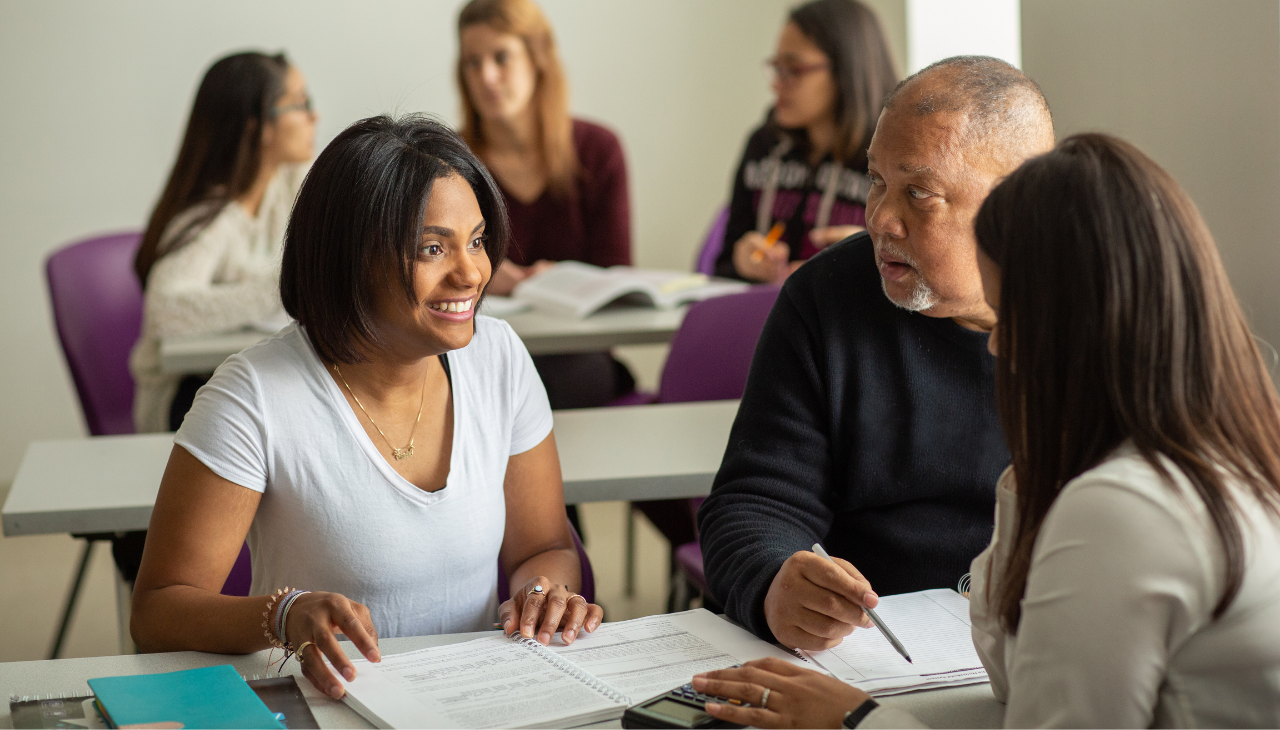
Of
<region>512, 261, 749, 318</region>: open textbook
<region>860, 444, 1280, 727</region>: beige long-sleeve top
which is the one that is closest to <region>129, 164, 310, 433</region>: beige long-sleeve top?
<region>512, 261, 749, 318</region>: open textbook

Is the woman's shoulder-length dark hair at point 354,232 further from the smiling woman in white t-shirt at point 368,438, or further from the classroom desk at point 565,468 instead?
the classroom desk at point 565,468

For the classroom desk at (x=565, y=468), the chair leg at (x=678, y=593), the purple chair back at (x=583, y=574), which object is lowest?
the chair leg at (x=678, y=593)

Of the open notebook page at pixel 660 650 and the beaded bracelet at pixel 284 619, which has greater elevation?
the beaded bracelet at pixel 284 619

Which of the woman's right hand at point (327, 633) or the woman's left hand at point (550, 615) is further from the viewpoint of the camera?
the woman's left hand at point (550, 615)

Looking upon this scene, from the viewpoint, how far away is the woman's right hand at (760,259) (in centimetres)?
309

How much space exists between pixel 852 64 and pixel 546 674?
2.41 m

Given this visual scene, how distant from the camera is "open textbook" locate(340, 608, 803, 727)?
999mm

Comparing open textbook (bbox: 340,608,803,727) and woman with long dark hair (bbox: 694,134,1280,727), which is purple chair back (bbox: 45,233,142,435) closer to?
open textbook (bbox: 340,608,803,727)

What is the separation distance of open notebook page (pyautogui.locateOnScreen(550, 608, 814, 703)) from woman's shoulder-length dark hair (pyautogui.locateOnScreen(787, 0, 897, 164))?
215 cm

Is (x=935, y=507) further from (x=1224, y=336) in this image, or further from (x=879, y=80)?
(x=879, y=80)

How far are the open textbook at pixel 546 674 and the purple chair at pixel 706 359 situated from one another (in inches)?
40.5

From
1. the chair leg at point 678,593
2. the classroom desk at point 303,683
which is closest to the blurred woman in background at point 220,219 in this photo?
the chair leg at point 678,593

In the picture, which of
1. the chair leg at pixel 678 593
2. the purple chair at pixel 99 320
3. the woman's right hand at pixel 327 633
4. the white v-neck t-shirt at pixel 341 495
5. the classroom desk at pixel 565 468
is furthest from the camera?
the purple chair at pixel 99 320

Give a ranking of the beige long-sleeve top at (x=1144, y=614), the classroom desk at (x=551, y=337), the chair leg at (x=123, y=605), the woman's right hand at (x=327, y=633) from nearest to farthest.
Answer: the beige long-sleeve top at (x=1144, y=614) < the woman's right hand at (x=327, y=633) < the chair leg at (x=123, y=605) < the classroom desk at (x=551, y=337)
